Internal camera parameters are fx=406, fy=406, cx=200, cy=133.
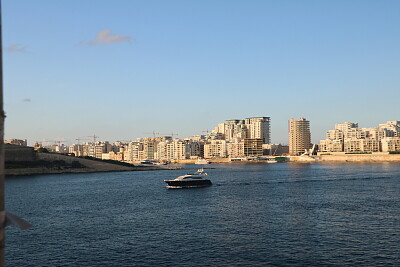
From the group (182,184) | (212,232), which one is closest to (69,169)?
(182,184)

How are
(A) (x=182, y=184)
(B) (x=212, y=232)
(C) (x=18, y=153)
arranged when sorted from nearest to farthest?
1. (B) (x=212, y=232)
2. (A) (x=182, y=184)
3. (C) (x=18, y=153)

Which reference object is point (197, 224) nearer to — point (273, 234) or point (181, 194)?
point (273, 234)

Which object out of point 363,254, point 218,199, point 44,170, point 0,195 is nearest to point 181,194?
point 218,199

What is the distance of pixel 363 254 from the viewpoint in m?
30.3

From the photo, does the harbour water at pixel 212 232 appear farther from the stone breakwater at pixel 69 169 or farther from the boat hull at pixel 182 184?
the stone breakwater at pixel 69 169

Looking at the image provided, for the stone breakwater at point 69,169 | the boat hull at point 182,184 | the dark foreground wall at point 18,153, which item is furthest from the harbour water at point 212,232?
the dark foreground wall at point 18,153

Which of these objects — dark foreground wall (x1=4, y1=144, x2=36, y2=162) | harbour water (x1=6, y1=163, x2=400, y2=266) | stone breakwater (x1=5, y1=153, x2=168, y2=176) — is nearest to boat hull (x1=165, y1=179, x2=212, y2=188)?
harbour water (x1=6, y1=163, x2=400, y2=266)

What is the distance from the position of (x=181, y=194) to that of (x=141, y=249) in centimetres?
4103

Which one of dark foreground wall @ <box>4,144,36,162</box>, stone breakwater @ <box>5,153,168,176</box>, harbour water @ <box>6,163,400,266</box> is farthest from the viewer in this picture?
dark foreground wall @ <box>4,144,36,162</box>

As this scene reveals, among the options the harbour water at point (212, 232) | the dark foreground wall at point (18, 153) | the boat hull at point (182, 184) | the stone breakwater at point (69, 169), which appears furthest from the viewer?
the dark foreground wall at point (18, 153)

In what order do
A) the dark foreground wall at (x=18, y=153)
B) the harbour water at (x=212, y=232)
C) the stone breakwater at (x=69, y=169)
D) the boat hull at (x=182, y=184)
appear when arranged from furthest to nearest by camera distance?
1. the dark foreground wall at (x=18, y=153)
2. the stone breakwater at (x=69, y=169)
3. the boat hull at (x=182, y=184)
4. the harbour water at (x=212, y=232)

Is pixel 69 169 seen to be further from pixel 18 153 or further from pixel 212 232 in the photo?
pixel 212 232

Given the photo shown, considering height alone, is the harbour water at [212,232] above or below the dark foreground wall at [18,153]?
below

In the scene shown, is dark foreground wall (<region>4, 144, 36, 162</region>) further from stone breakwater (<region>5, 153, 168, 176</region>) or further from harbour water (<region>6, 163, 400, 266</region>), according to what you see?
harbour water (<region>6, 163, 400, 266</region>)
